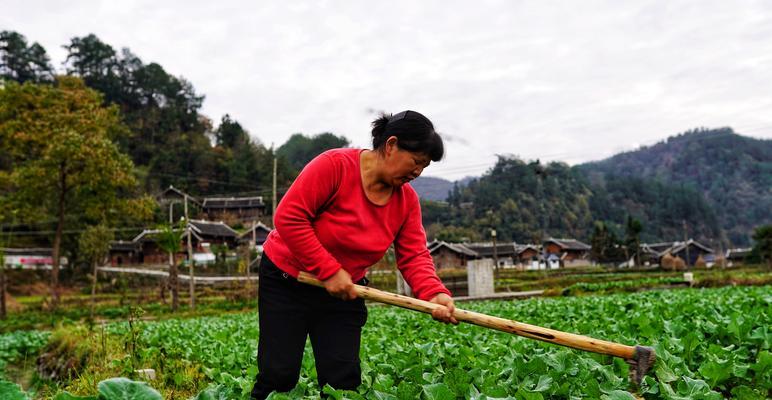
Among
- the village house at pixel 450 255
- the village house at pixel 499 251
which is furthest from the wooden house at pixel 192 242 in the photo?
the village house at pixel 499 251

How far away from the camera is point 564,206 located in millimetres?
79750

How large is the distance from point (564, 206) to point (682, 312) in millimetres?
76385

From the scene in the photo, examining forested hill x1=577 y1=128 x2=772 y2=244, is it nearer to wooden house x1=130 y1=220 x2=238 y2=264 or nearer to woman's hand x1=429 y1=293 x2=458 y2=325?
wooden house x1=130 y1=220 x2=238 y2=264

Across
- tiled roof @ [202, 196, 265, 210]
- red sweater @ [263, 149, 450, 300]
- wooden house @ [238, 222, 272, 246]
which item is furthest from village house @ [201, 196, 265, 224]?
red sweater @ [263, 149, 450, 300]

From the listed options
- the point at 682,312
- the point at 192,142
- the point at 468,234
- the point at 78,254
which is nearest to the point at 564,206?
the point at 468,234

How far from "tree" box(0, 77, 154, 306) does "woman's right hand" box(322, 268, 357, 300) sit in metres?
20.6

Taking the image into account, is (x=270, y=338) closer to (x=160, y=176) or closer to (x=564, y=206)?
(x=160, y=176)

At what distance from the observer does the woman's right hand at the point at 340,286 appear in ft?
9.16

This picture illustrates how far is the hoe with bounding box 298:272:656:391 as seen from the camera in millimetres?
2791

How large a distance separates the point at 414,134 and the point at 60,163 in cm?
2521

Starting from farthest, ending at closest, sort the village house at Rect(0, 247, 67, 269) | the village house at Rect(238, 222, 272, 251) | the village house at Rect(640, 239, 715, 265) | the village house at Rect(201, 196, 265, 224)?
the village house at Rect(640, 239, 715, 265)
the village house at Rect(201, 196, 265, 224)
the village house at Rect(238, 222, 272, 251)
the village house at Rect(0, 247, 67, 269)

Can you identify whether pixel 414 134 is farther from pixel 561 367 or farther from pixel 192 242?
pixel 192 242

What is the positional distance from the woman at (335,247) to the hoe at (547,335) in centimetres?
6

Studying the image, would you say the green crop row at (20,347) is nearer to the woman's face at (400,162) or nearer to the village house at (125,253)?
the woman's face at (400,162)
